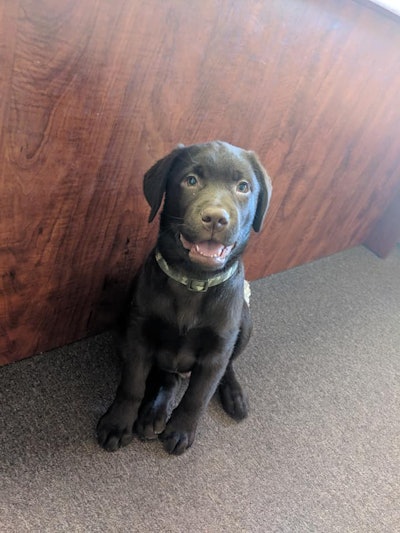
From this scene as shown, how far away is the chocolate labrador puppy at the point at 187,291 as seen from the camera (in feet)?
3.61

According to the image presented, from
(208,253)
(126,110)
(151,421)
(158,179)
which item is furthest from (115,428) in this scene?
(126,110)

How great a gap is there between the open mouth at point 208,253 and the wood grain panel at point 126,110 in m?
0.34

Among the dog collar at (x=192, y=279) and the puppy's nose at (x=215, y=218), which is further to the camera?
the dog collar at (x=192, y=279)

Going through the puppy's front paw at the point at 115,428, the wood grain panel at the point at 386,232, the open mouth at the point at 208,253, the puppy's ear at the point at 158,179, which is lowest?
the puppy's front paw at the point at 115,428

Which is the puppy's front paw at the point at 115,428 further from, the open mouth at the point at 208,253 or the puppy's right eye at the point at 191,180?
the puppy's right eye at the point at 191,180

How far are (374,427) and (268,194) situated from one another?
102 cm

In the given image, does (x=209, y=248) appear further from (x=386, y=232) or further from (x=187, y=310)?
(x=386, y=232)

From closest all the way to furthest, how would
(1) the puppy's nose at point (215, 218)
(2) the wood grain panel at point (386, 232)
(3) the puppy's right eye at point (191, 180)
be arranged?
1. (1) the puppy's nose at point (215, 218)
2. (3) the puppy's right eye at point (191, 180)
3. (2) the wood grain panel at point (386, 232)

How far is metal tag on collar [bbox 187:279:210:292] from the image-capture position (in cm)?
122

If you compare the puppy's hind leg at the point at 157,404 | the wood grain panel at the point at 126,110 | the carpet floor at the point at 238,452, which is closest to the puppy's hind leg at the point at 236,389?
the carpet floor at the point at 238,452

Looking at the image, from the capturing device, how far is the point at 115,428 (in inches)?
52.2

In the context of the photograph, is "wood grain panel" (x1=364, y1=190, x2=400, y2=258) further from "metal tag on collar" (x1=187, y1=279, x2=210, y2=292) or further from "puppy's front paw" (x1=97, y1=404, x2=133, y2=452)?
"puppy's front paw" (x1=97, y1=404, x2=133, y2=452)

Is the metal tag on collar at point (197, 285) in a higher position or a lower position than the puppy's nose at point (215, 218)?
lower

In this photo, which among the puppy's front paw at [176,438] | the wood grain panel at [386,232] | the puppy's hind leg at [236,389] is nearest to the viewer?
the puppy's front paw at [176,438]
